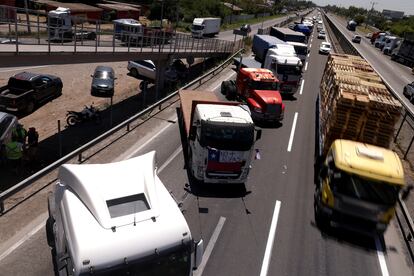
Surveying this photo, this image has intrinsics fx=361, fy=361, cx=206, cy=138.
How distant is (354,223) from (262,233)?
10.1 feet

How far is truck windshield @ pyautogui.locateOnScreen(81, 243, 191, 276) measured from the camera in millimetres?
6133

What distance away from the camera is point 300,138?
20375mm

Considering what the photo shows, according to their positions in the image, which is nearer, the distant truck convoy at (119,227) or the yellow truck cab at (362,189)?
the distant truck convoy at (119,227)

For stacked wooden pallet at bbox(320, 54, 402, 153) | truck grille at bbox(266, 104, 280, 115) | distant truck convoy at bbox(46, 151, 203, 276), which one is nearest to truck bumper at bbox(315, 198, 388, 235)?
stacked wooden pallet at bbox(320, 54, 402, 153)

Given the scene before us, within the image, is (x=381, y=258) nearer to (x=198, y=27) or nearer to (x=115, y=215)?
(x=115, y=215)

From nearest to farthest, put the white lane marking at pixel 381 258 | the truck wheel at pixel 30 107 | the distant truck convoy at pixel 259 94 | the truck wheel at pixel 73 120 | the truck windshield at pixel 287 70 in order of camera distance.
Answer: the white lane marking at pixel 381 258
the distant truck convoy at pixel 259 94
the truck wheel at pixel 73 120
the truck wheel at pixel 30 107
the truck windshield at pixel 287 70

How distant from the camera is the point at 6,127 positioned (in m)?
16.6

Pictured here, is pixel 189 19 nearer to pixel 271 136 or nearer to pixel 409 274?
pixel 271 136

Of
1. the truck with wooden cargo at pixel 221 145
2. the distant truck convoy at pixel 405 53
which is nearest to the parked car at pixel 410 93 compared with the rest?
the truck with wooden cargo at pixel 221 145

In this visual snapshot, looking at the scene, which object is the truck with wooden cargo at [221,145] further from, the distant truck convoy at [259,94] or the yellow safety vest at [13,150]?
the yellow safety vest at [13,150]

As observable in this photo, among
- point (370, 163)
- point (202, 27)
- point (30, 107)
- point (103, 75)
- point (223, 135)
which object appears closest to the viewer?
point (370, 163)

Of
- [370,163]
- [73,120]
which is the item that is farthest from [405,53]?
[73,120]

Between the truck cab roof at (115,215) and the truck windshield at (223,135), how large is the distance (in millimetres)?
4667

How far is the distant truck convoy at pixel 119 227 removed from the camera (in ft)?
20.4
